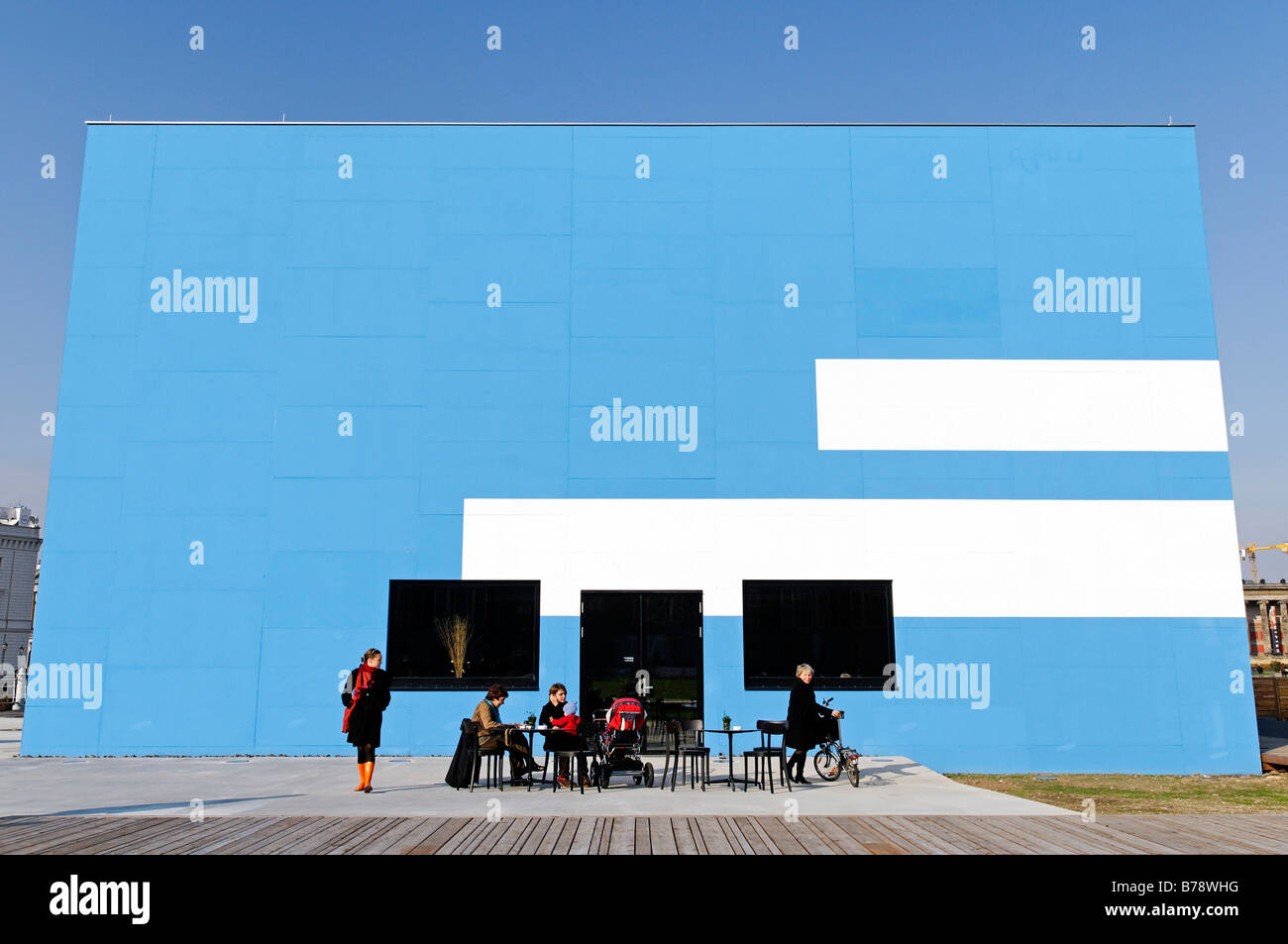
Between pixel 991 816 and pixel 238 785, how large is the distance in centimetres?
946

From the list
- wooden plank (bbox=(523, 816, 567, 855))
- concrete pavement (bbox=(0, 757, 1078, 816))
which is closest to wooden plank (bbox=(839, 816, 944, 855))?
concrete pavement (bbox=(0, 757, 1078, 816))

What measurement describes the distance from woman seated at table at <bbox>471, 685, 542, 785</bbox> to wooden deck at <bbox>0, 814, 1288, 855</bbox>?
2.28m

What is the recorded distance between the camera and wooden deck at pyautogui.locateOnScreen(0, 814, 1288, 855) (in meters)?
7.20

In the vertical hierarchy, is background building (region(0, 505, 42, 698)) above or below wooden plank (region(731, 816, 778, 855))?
above

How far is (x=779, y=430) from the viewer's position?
632 inches

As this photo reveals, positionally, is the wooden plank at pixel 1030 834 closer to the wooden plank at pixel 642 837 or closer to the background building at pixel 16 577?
the wooden plank at pixel 642 837

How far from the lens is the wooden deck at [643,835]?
7195 mm

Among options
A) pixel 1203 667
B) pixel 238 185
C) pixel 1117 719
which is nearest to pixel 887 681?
pixel 1117 719

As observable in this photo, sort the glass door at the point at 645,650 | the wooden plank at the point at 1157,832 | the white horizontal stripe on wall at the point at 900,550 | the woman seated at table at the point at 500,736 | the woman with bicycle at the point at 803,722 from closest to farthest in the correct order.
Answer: the wooden plank at the point at 1157,832
the woman seated at table at the point at 500,736
the woman with bicycle at the point at 803,722
the glass door at the point at 645,650
the white horizontal stripe on wall at the point at 900,550

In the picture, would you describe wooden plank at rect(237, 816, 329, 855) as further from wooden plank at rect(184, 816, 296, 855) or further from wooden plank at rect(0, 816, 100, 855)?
wooden plank at rect(0, 816, 100, 855)

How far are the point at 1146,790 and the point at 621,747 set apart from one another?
8.10 m

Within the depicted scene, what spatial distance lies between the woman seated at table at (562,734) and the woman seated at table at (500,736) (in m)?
0.43

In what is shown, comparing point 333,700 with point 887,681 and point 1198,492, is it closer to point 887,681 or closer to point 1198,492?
point 887,681

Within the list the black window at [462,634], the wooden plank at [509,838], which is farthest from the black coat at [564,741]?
the black window at [462,634]
